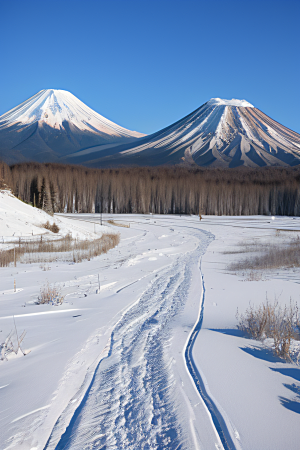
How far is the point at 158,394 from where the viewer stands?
305 centimetres

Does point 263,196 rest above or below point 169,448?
above

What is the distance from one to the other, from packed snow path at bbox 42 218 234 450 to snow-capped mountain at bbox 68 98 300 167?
126 metres

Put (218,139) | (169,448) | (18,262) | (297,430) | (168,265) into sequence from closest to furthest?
1. (169,448)
2. (297,430)
3. (168,265)
4. (18,262)
5. (218,139)

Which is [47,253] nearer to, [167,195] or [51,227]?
[51,227]

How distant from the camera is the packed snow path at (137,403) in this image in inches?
95.7

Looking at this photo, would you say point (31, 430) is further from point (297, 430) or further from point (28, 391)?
point (297, 430)

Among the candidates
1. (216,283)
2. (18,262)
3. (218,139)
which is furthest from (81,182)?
(218,139)

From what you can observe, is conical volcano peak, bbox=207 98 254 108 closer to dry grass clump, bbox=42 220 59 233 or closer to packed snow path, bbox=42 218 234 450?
dry grass clump, bbox=42 220 59 233

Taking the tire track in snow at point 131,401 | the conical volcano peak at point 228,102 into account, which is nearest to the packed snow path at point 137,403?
the tire track in snow at point 131,401

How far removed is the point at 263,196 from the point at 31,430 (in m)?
73.9

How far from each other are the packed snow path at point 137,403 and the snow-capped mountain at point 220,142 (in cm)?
12598

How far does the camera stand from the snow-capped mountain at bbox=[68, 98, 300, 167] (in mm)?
137375

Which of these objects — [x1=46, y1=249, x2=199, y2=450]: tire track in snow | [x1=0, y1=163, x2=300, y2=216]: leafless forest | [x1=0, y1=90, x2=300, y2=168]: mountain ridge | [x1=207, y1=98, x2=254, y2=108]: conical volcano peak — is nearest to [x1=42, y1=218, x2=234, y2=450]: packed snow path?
[x1=46, y1=249, x2=199, y2=450]: tire track in snow

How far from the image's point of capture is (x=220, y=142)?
15575 cm
